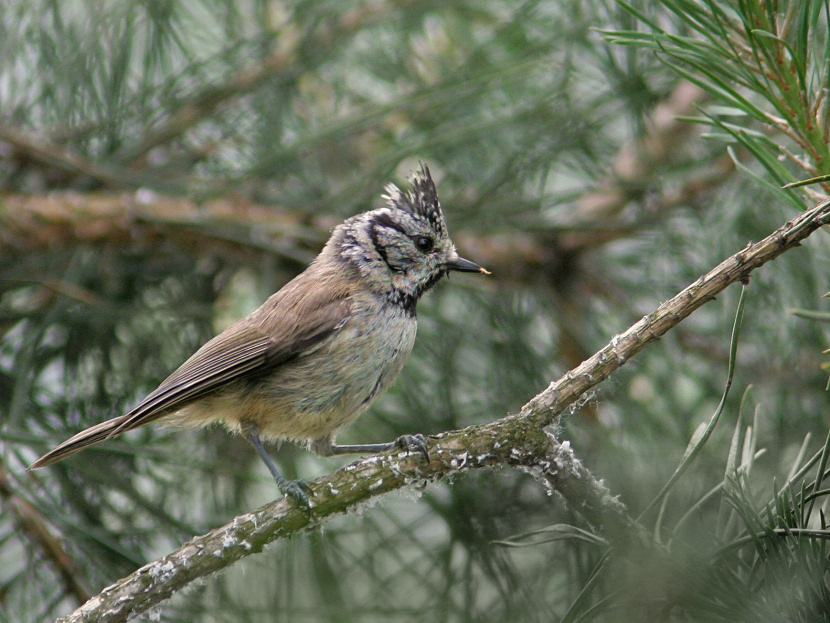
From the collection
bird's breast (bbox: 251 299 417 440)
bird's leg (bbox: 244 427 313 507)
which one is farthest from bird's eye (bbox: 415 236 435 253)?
bird's leg (bbox: 244 427 313 507)

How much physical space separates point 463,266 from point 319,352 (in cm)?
52

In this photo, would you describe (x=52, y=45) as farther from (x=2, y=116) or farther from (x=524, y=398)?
(x=524, y=398)

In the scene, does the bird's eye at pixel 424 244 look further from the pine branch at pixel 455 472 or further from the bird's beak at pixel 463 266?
the pine branch at pixel 455 472

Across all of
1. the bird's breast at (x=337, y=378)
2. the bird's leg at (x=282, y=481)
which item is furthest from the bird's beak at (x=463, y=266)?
the bird's leg at (x=282, y=481)

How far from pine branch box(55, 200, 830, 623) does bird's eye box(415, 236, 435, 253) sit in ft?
3.81

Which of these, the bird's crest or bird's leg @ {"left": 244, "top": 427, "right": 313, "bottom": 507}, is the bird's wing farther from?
the bird's crest

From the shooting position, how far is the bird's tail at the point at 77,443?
1.95 meters

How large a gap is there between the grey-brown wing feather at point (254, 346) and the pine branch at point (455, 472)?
0.85m

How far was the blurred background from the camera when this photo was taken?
2.15 meters

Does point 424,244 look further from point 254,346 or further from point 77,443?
point 77,443

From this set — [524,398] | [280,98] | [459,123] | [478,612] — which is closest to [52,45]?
[280,98]

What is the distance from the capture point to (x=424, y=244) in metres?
2.64

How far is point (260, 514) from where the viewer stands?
150 cm

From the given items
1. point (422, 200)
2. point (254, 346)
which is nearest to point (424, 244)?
point (422, 200)
